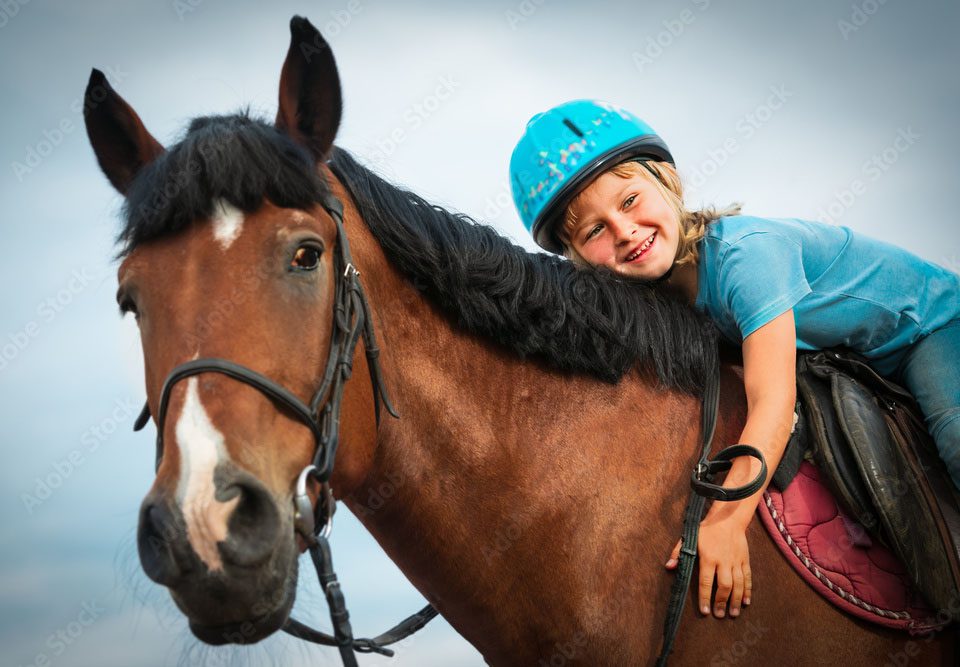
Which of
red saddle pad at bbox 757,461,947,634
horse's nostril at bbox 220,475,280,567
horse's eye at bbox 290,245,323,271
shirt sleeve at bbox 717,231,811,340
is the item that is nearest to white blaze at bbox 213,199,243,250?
horse's eye at bbox 290,245,323,271

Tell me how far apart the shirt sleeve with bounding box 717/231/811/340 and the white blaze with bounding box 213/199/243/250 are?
6.39ft

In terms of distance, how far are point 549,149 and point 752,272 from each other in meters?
1.18

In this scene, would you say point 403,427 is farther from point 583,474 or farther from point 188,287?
point 188,287

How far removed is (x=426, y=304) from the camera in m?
3.07

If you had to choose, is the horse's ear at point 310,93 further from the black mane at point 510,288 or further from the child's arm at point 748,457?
the child's arm at point 748,457

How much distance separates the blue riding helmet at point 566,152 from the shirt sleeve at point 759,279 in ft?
2.65

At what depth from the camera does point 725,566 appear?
2.68m

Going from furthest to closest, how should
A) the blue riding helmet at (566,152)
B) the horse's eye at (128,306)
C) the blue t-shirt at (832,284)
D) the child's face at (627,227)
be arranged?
the blue riding helmet at (566,152), the child's face at (627,227), the blue t-shirt at (832,284), the horse's eye at (128,306)

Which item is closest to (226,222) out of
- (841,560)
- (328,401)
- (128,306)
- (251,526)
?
(128,306)

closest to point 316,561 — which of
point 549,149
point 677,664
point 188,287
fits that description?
point 188,287

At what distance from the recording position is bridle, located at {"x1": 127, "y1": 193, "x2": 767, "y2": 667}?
2.24 metres

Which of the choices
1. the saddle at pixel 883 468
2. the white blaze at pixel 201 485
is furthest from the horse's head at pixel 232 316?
the saddle at pixel 883 468

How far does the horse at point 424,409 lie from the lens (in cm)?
216

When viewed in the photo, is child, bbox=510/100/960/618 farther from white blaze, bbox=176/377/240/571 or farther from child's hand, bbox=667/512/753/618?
white blaze, bbox=176/377/240/571
